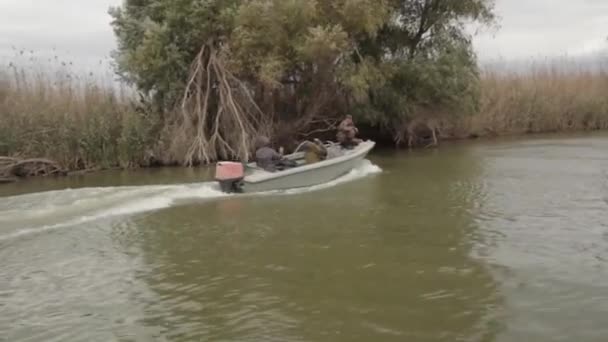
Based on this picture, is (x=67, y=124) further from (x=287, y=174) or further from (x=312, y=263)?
(x=312, y=263)

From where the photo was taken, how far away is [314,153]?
45.0 feet

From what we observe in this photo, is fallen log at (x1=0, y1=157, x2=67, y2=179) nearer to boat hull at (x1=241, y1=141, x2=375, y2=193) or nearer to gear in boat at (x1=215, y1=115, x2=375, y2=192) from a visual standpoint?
gear in boat at (x1=215, y1=115, x2=375, y2=192)

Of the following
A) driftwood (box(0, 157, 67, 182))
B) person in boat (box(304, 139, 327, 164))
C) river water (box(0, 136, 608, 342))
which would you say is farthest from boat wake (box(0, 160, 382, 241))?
driftwood (box(0, 157, 67, 182))

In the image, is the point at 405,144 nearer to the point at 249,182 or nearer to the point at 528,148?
the point at 528,148

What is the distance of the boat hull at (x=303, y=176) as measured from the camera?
1162cm

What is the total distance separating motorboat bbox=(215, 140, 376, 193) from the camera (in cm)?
1145

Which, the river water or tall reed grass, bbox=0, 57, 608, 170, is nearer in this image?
the river water

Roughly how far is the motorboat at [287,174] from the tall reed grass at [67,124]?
556 cm

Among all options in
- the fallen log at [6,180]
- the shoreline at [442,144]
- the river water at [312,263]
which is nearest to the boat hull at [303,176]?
the river water at [312,263]

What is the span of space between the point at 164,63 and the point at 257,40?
2777mm

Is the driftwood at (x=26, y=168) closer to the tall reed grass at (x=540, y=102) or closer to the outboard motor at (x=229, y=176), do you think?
the outboard motor at (x=229, y=176)

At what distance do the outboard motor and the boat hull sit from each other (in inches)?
Answer: 5.6

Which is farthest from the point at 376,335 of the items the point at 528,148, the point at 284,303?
the point at 528,148

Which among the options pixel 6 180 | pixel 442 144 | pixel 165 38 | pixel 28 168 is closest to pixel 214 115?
pixel 165 38
